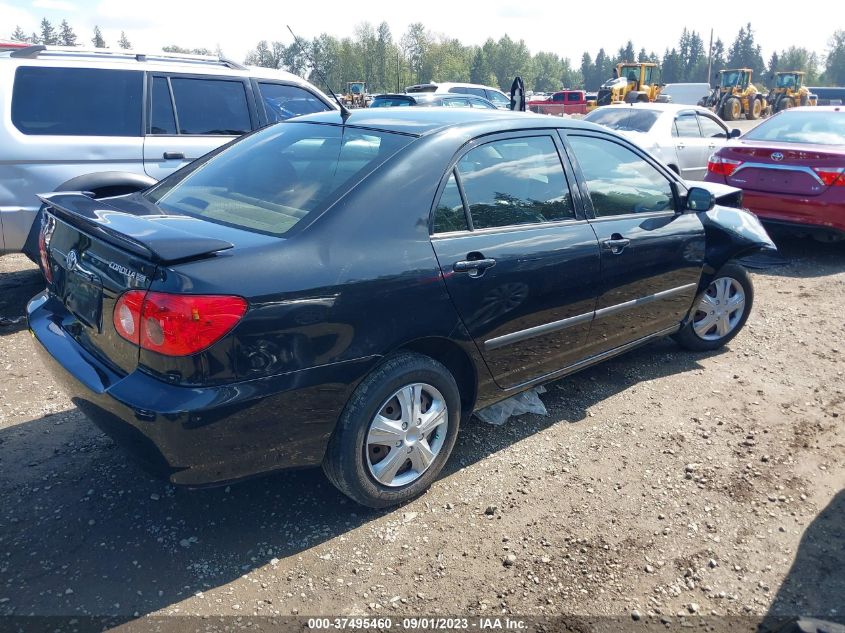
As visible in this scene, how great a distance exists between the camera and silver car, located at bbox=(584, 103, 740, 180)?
9797mm

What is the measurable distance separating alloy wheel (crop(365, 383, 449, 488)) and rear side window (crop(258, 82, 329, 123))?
4.37 metres

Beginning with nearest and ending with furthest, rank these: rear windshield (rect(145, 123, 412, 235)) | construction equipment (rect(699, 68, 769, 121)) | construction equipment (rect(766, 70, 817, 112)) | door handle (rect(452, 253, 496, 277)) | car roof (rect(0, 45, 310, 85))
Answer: rear windshield (rect(145, 123, 412, 235)) < door handle (rect(452, 253, 496, 277)) < car roof (rect(0, 45, 310, 85)) < construction equipment (rect(699, 68, 769, 121)) < construction equipment (rect(766, 70, 817, 112))

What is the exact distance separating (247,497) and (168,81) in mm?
4211

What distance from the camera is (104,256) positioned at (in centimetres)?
267

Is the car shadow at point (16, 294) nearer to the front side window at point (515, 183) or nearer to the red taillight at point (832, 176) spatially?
the front side window at point (515, 183)

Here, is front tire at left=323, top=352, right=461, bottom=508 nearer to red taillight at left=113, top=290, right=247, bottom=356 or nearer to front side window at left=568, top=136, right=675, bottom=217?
red taillight at left=113, top=290, right=247, bottom=356

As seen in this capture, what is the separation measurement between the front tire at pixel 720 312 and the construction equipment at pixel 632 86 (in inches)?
1185

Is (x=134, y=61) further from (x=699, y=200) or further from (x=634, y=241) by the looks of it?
(x=699, y=200)

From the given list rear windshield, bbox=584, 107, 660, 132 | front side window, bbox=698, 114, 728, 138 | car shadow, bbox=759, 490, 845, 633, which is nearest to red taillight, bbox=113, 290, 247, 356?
car shadow, bbox=759, 490, 845, 633

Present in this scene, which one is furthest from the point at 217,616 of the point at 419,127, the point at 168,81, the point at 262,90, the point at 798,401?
the point at 262,90

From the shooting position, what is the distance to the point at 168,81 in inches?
235

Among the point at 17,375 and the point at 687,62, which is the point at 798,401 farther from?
the point at 687,62

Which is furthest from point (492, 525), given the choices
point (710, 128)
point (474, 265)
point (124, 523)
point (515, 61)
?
point (515, 61)

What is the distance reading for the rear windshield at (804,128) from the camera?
26.0 feet
